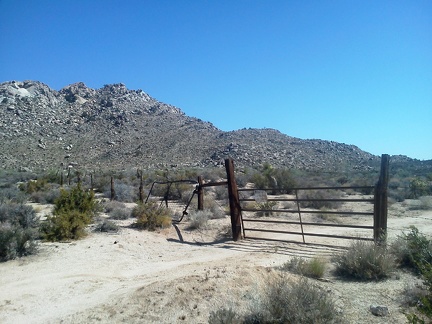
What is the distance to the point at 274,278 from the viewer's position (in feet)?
23.6

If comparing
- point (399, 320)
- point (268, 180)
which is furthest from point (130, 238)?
point (268, 180)

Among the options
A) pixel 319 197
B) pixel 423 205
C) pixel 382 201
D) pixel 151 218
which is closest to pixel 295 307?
pixel 382 201

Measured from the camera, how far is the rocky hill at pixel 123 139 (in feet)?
199

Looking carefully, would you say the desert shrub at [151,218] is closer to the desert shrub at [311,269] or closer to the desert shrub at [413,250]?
the desert shrub at [311,269]

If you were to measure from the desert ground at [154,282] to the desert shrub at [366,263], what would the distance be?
23 centimetres

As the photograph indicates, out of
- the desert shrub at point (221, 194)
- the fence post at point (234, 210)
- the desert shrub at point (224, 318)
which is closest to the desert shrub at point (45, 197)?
the desert shrub at point (221, 194)

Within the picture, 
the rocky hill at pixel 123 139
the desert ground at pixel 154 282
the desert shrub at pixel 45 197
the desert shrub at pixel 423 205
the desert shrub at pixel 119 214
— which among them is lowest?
the desert ground at pixel 154 282

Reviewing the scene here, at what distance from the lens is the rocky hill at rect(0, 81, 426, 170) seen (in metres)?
60.7

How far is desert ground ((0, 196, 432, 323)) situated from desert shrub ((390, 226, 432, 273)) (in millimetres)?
403

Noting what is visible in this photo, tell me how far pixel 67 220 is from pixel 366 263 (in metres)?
9.67

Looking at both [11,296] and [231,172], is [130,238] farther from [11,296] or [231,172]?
[11,296]

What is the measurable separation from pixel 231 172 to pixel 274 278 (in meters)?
6.76

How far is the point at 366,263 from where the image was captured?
788 centimetres

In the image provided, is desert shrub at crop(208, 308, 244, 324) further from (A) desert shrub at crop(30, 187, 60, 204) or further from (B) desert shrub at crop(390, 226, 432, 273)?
(A) desert shrub at crop(30, 187, 60, 204)
